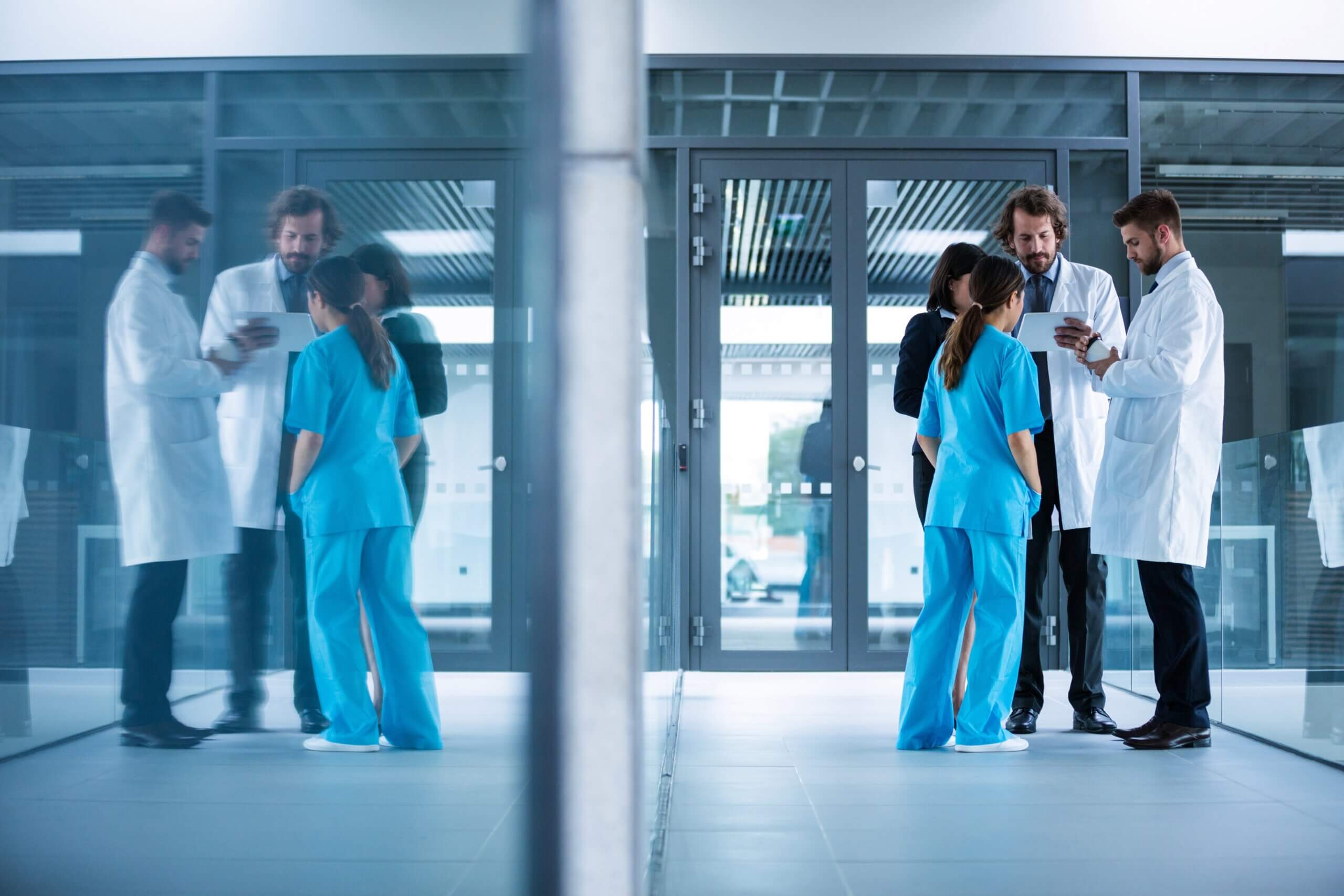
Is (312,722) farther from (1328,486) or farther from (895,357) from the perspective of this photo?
(895,357)

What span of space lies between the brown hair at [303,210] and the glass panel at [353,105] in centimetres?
3

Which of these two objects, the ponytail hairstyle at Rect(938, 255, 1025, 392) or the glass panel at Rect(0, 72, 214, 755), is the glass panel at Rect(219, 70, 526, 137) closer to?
the glass panel at Rect(0, 72, 214, 755)

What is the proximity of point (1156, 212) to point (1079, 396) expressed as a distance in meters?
0.58

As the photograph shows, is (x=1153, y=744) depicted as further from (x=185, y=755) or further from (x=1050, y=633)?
(x=185, y=755)

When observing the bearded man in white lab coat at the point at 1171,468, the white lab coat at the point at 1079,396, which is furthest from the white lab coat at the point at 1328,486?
the white lab coat at the point at 1079,396

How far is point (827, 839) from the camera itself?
79.4 inches

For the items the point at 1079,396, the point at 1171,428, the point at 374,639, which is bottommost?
the point at 374,639

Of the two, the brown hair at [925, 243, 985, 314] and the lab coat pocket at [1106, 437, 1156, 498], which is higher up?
the brown hair at [925, 243, 985, 314]

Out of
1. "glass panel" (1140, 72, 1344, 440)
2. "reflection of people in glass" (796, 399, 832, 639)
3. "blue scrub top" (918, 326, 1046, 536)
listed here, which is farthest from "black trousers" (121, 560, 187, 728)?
"glass panel" (1140, 72, 1344, 440)

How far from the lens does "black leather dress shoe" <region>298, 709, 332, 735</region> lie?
0.65 metres

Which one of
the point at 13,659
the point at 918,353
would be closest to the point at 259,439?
the point at 13,659

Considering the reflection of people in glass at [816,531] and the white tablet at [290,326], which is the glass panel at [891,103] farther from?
the white tablet at [290,326]

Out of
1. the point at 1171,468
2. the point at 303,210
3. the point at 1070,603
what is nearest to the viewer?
the point at 303,210

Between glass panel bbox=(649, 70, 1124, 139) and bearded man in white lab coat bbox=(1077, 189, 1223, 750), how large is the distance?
1.69m
